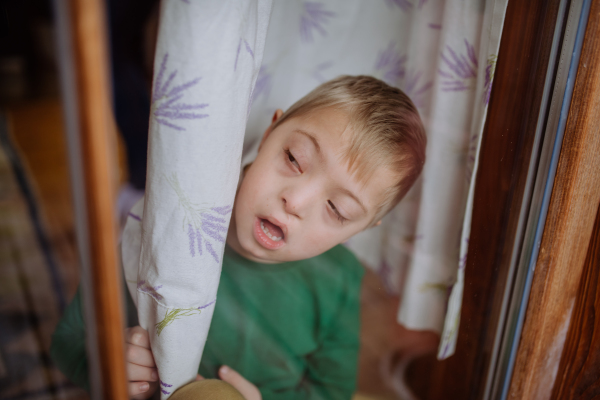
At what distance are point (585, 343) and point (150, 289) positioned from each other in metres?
0.77

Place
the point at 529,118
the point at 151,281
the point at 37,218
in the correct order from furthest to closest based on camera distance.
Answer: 1. the point at 529,118
2. the point at 151,281
3. the point at 37,218

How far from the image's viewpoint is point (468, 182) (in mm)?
735

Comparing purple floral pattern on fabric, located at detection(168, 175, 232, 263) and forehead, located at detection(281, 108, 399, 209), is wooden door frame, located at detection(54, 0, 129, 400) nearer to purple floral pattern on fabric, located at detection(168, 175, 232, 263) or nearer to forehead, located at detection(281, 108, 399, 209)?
purple floral pattern on fabric, located at detection(168, 175, 232, 263)

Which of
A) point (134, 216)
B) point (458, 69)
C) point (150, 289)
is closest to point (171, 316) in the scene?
point (150, 289)

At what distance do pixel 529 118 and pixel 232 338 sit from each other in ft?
1.96

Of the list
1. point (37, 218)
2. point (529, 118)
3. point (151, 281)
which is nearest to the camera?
point (37, 218)

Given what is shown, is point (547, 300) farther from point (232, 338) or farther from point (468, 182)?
point (232, 338)

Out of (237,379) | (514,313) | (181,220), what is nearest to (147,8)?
(181,220)

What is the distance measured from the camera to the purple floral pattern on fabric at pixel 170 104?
42 centimetres

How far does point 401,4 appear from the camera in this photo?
71cm

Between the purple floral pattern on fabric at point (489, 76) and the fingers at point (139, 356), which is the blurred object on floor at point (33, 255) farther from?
the purple floral pattern on fabric at point (489, 76)

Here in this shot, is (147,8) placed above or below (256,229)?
above

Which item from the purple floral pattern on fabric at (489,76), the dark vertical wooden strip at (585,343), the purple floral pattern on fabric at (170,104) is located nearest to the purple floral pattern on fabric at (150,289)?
the purple floral pattern on fabric at (170,104)

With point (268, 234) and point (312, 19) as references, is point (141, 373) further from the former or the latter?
point (312, 19)
